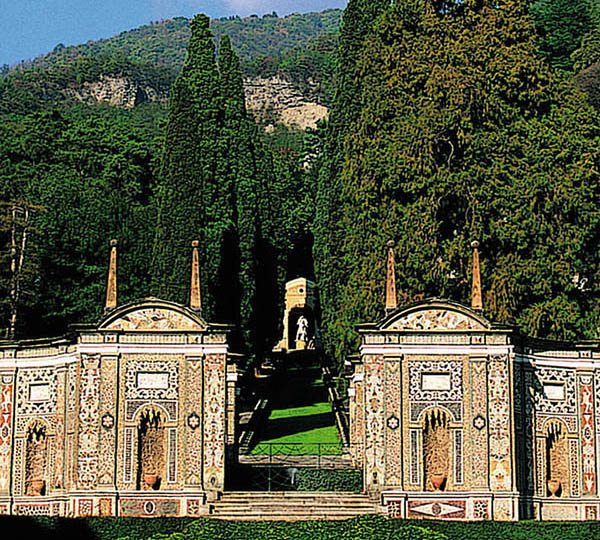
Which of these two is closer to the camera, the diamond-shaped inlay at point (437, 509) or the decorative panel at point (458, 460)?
the diamond-shaped inlay at point (437, 509)

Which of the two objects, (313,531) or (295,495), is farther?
(295,495)

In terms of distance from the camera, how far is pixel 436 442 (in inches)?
883

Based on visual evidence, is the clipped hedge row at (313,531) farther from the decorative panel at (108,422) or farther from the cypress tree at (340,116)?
the cypress tree at (340,116)

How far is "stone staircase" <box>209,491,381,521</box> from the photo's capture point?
21.3 metres

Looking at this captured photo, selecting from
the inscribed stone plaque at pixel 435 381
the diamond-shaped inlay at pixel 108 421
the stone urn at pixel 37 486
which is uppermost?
the inscribed stone plaque at pixel 435 381

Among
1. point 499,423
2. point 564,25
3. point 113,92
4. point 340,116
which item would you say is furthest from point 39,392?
point 113,92

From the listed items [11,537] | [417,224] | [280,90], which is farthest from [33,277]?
[280,90]

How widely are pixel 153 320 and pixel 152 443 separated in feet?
8.84

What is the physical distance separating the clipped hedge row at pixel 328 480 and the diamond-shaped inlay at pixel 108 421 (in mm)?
5005

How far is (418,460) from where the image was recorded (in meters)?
22.2

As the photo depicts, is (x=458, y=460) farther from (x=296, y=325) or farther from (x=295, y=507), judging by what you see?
(x=296, y=325)

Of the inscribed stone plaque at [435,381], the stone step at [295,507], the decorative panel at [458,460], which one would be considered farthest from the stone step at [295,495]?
the inscribed stone plaque at [435,381]

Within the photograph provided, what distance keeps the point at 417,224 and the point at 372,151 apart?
2880 millimetres

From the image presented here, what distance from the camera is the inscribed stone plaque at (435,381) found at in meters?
22.4
